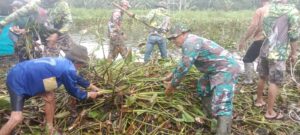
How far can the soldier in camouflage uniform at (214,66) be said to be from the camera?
400 cm

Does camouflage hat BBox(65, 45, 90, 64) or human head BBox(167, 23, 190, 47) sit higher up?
human head BBox(167, 23, 190, 47)

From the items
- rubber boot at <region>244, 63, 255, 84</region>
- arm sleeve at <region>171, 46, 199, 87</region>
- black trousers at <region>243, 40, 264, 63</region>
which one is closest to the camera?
arm sleeve at <region>171, 46, 199, 87</region>

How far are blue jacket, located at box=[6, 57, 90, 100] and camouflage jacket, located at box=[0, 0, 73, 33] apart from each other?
2469mm

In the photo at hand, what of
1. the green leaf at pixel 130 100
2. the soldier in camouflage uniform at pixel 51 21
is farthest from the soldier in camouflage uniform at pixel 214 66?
the soldier in camouflage uniform at pixel 51 21

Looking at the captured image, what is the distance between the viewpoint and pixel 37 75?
147 inches

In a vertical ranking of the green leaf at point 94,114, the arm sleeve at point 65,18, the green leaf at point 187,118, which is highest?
the arm sleeve at point 65,18

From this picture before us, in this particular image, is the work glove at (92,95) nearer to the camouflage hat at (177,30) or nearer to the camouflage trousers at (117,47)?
the camouflage hat at (177,30)

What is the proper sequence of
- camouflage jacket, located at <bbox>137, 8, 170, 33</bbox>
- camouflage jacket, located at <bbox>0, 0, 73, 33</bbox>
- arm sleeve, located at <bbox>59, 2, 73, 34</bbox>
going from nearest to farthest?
camouflage jacket, located at <bbox>0, 0, 73, 33</bbox> → arm sleeve, located at <bbox>59, 2, 73, 34</bbox> → camouflage jacket, located at <bbox>137, 8, 170, 33</bbox>

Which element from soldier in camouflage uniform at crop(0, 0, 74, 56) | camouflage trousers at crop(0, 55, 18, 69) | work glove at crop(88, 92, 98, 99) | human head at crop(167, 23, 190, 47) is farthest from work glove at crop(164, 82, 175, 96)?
camouflage trousers at crop(0, 55, 18, 69)

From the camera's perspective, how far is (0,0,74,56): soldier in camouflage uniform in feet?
19.7

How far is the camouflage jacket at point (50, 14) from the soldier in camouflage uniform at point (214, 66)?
2.79 metres

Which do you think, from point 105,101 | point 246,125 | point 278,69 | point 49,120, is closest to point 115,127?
point 105,101

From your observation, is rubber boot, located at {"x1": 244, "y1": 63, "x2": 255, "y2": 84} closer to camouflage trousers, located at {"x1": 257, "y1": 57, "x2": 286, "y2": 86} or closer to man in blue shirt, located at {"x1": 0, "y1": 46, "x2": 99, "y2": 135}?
camouflage trousers, located at {"x1": 257, "y1": 57, "x2": 286, "y2": 86}

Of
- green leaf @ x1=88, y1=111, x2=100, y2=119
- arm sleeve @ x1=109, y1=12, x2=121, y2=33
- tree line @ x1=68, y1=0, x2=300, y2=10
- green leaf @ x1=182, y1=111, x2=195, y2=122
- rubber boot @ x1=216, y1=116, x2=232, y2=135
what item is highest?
arm sleeve @ x1=109, y1=12, x2=121, y2=33
